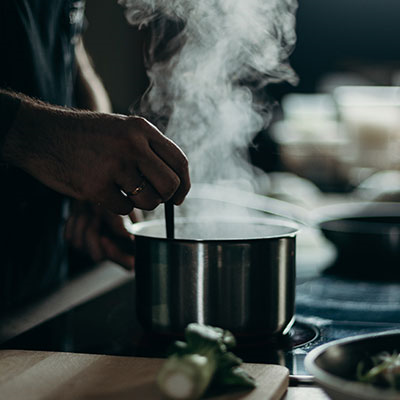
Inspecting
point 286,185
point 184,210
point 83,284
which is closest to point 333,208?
point 184,210

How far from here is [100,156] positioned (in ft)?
2.87

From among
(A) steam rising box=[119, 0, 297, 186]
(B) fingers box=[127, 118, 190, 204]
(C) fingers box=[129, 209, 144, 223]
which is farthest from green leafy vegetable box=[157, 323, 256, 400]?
(A) steam rising box=[119, 0, 297, 186]

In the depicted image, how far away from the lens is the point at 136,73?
14.3 ft

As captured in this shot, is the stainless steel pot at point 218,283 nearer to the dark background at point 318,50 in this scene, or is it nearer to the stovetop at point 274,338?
the stovetop at point 274,338

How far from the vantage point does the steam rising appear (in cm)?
135

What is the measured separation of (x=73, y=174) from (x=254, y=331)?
13.2 inches

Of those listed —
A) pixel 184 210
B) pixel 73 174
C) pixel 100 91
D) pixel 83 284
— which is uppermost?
pixel 100 91

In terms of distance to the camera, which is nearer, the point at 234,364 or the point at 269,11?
the point at 234,364

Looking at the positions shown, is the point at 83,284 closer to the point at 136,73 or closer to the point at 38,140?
the point at 38,140

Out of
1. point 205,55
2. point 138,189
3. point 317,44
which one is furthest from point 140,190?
point 317,44

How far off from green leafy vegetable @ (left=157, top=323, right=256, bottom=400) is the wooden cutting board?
0.02 meters

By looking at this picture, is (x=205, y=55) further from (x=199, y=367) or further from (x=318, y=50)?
(x=318, y=50)

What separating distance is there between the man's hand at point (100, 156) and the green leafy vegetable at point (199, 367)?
0.25 meters

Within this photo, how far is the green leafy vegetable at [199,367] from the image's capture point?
662 mm
